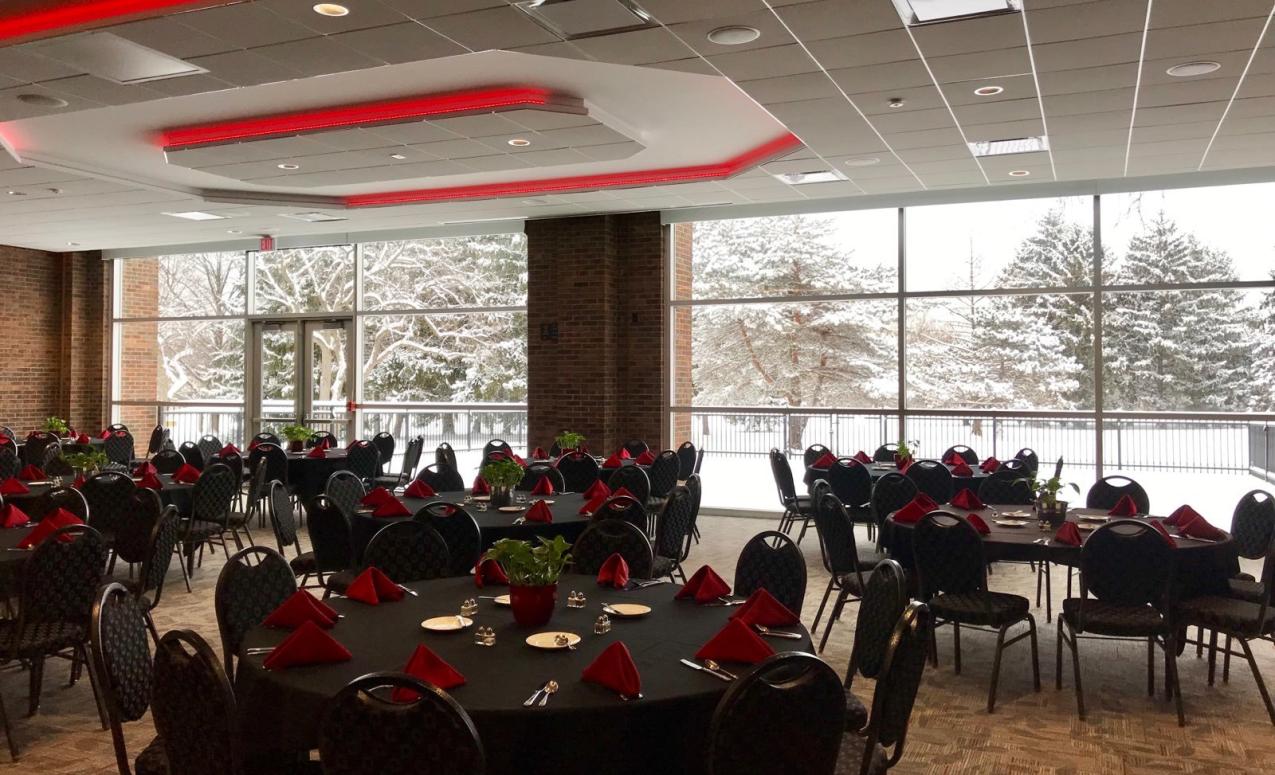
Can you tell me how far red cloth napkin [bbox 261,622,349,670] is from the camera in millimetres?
2902

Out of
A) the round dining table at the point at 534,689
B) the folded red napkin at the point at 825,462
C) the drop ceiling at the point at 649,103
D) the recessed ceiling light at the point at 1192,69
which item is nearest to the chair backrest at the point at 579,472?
the folded red napkin at the point at 825,462

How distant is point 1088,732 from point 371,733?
3561 millimetres

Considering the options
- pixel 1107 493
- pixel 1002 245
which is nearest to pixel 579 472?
pixel 1107 493

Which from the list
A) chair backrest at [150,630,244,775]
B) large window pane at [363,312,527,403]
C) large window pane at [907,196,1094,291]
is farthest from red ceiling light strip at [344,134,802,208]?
chair backrest at [150,630,244,775]

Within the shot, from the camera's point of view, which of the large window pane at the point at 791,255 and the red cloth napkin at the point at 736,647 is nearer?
the red cloth napkin at the point at 736,647

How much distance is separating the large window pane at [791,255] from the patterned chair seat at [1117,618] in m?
6.41

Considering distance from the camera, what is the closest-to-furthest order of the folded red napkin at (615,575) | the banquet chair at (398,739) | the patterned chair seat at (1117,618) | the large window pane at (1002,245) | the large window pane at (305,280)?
the banquet chair at (398,739), the folded red napkin at (615,575), the patterned chair seat at (1117,618), the large window pane at (1002,245), the large window pane at (305,280)

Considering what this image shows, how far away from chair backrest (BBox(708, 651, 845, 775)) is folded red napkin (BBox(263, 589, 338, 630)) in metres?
1.48

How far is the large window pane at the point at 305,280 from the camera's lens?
13.8 meters

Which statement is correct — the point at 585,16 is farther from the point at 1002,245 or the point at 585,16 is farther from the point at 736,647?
the point at 1002,245

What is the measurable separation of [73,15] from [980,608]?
546 centimetres

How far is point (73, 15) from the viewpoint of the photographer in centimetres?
515

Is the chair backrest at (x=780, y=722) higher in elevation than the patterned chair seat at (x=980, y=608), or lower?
higher

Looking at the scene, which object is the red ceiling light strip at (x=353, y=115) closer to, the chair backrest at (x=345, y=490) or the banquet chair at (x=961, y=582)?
the chair backrest at (x=345, y=490)
